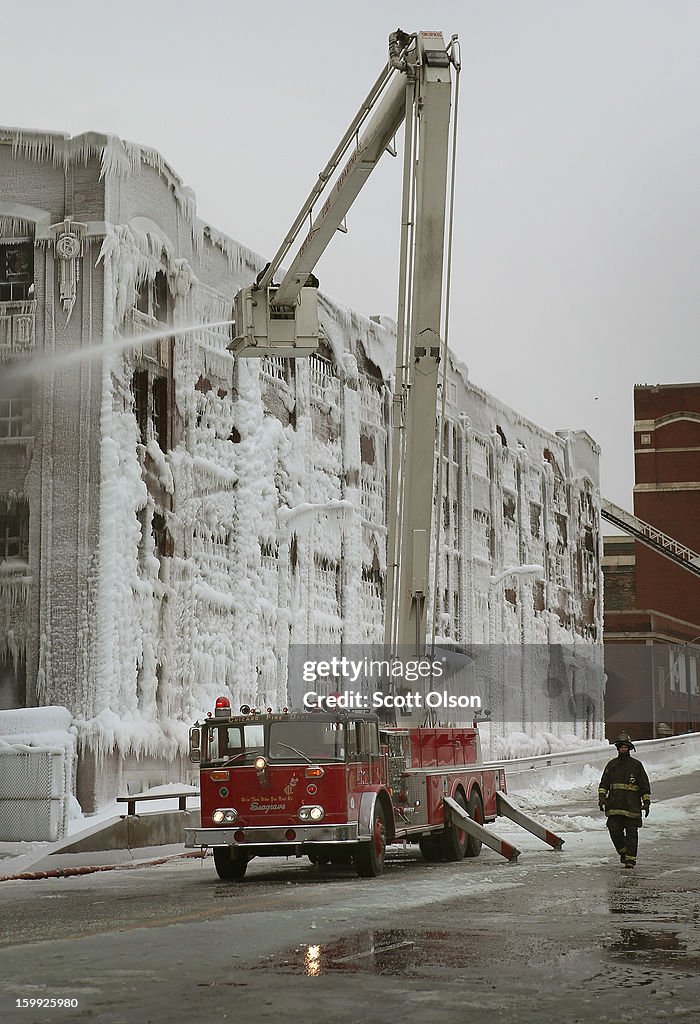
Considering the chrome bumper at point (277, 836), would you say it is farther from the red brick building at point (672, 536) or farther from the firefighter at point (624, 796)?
the red brick building at point (672, 536)

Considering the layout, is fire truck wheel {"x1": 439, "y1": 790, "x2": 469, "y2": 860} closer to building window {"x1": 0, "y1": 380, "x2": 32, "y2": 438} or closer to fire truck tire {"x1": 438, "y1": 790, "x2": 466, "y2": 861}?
fire truck tire {"x1": 438, "y1": 790, "x2": 466, "y2": 861}

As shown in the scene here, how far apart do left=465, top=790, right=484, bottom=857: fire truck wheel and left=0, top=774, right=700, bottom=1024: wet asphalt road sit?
318 centimetres

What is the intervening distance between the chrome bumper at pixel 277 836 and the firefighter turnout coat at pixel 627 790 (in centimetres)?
360

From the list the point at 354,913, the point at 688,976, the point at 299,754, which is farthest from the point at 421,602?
the point at 688,976

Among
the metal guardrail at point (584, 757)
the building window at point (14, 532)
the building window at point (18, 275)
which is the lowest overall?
the metal guardrail at point (584, 757)

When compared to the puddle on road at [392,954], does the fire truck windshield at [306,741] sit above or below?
above

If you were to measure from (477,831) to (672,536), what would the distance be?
212 feet

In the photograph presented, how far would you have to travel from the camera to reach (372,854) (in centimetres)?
1571

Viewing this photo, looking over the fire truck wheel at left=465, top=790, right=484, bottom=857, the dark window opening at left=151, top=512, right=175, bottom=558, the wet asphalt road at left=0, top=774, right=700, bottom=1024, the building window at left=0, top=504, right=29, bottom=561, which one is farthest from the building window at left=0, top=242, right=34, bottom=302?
the fire truck wheel at left=465, top=790, right=484, bottom=857

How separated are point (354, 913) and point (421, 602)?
32.3 ft

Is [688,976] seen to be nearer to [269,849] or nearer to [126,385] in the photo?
[269,849]

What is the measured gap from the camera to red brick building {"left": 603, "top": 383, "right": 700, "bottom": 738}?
73.2 metres

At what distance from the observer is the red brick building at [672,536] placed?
2881 inches

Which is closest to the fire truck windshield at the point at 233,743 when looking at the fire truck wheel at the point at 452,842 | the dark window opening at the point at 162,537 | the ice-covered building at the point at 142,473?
the fire truck wheel at the point at 452,842
